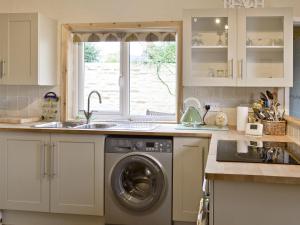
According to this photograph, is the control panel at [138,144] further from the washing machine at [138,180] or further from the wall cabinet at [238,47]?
the wall cabinet at [238,47]

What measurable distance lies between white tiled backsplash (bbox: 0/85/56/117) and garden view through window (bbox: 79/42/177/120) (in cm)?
58

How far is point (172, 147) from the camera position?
3113 millimetres

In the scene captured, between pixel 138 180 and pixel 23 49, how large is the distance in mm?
1736

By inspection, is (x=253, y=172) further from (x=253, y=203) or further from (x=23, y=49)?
(x=23, y=49)

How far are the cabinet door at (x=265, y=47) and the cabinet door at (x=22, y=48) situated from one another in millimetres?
1975

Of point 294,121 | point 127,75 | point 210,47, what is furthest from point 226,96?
point 127,75

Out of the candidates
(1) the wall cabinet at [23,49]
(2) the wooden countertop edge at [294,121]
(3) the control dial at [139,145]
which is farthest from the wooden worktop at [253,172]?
(1) the wall cabinet at [23,49]

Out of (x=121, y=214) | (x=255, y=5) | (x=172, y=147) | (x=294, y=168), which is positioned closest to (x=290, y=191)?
(x=294, y=168)

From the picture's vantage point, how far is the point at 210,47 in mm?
3451

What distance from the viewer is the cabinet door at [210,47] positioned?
3.37 m

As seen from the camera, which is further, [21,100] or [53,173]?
[21,100]

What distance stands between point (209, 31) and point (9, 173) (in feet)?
7.47

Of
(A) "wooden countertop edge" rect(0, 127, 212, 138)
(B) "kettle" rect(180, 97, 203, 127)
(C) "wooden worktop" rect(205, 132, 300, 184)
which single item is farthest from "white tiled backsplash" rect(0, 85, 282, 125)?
(C) "wooden worktop" rect(205, 132, 300, 184)

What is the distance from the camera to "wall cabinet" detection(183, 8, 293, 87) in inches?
130
